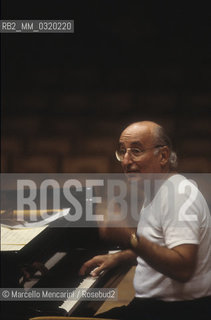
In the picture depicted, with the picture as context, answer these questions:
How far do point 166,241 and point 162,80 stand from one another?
11.2 feet

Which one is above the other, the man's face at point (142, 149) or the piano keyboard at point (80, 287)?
the man's face at point (142, 149)

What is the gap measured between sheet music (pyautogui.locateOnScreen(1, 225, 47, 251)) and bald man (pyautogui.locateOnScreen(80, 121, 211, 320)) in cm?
50

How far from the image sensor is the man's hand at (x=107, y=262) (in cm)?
230

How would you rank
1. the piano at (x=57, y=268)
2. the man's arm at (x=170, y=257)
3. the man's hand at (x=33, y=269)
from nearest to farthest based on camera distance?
the man's arm at (x=170, y=257)
the piano at (x=57, y=268)
the man's hand at (x=33, y=269)

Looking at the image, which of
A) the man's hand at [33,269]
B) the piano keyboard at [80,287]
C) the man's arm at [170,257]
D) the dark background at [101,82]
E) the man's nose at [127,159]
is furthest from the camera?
the dark background at [101,82]

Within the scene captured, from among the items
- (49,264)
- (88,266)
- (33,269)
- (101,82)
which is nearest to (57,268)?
(49,264)

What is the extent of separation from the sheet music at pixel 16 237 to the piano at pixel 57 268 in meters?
0.03

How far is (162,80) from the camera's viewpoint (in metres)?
4.97

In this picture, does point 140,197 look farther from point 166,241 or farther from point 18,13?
point 18,13

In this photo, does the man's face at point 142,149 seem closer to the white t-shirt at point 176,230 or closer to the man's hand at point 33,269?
the white t-shirt at point 176,230

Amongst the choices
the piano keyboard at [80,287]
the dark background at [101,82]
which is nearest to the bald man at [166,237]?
the piano keyboard at [80,287]

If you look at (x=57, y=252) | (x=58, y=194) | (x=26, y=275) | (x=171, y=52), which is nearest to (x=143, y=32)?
(x=171, y=52)

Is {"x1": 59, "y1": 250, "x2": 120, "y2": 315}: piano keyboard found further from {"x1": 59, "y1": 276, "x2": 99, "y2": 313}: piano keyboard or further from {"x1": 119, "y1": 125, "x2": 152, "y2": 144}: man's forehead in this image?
{"x1": 119, "y1": 125, "x2": 152, "y2": 144}: man's forehead

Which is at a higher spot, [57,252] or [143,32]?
[143,32]
